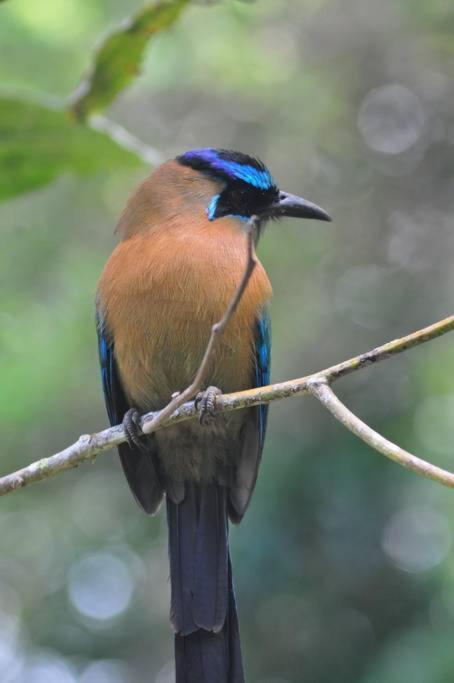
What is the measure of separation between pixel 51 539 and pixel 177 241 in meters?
4.69

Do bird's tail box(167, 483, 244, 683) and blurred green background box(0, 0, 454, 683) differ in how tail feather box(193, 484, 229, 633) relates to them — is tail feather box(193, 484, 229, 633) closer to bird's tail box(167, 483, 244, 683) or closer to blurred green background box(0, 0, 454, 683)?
bird's tail box(167, 483, 244, 683)

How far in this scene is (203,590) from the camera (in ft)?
13.3

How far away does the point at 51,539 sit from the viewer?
8.00 meters

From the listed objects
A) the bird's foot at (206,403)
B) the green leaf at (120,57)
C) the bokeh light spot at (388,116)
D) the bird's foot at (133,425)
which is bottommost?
the bird's foot at (206,403)

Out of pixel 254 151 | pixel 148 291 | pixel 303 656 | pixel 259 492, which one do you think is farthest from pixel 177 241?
pixel 254 151

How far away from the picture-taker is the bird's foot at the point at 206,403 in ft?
10.4

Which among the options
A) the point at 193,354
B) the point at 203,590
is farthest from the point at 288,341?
the point at 193,354

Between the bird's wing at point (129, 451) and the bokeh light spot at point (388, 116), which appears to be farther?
the bokeh light spot at point (388, 116)

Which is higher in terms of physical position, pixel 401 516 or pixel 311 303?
pixel 311 303

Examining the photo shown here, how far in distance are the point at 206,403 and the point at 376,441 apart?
101cm

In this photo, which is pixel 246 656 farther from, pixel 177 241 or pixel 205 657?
pixel 177 241

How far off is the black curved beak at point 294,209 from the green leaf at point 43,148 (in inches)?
45.3

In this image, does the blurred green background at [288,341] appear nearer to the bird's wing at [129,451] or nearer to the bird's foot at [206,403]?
the bird's wing at [129,451]

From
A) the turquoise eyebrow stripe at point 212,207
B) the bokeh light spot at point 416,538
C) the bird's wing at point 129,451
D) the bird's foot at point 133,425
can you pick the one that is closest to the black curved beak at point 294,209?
the turquoise eyebrow stripe at point 212,207
